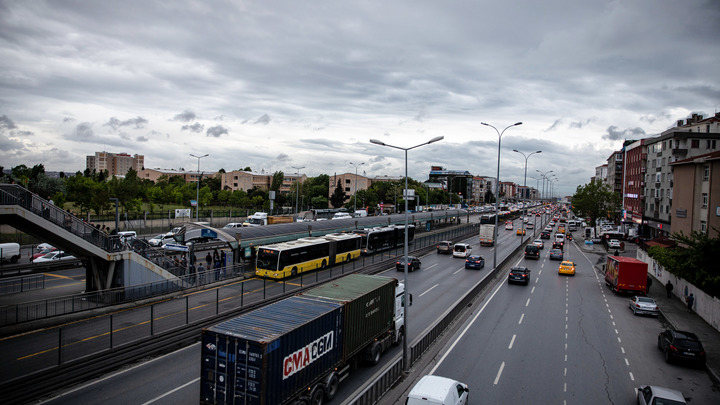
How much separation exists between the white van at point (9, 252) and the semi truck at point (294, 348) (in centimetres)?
3230

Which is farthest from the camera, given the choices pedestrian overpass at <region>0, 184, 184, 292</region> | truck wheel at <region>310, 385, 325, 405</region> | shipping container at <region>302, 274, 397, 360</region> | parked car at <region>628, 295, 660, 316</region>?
parked car at <region>628, 295, 660, 316</region>

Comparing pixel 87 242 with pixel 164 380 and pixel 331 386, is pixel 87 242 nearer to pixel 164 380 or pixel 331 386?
pixel 164 380

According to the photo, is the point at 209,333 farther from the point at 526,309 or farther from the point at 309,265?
the point at 309,265

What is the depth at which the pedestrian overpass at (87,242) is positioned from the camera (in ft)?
60.2

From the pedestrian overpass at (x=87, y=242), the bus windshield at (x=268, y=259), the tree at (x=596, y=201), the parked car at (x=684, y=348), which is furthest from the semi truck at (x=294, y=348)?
the tree at (x=596, y=201)

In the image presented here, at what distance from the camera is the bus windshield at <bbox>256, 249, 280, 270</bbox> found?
95.0ft

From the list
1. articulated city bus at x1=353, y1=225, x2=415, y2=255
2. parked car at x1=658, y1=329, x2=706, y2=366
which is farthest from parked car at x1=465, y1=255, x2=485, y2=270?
parked car at x1=658, y1=329, x2=706, y2=366

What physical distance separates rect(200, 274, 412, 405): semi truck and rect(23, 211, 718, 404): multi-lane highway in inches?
49.0

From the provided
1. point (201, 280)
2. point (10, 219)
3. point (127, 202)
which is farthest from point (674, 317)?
point (127, 202)

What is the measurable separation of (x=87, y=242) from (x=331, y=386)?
15.7 m

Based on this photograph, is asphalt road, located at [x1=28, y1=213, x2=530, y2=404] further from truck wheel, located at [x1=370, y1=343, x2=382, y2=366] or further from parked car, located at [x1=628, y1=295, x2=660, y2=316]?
parked car, located at [x1=628, y1=295, x2=660, y2=316]

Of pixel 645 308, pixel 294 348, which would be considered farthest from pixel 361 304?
pixel 645 308

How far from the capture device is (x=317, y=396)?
476 inches

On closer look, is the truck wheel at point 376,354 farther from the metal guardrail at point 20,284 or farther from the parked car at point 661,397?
the metal guardrail at point 20,284
